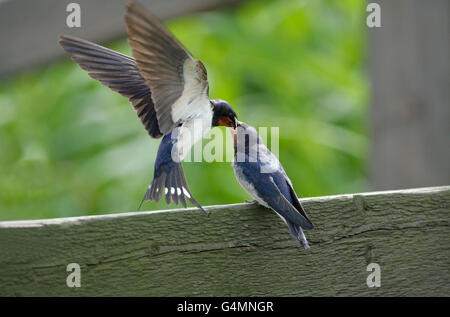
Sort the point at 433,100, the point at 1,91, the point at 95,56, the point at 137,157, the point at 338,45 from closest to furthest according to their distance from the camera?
the point at 95,56 < the point at 433,100 < the point at 137,157 < the point at 1,91 < the point at 338,45

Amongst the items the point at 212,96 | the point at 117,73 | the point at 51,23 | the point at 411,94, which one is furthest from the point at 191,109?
the point at 212,96

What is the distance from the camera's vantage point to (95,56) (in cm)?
160

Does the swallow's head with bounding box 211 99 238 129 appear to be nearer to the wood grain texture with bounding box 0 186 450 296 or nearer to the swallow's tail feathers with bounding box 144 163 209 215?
the swallow's tail feathers with bounding box 144 163 209 215

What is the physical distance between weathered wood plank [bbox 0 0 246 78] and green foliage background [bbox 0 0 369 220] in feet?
0.41

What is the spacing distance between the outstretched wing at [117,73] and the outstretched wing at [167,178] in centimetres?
4

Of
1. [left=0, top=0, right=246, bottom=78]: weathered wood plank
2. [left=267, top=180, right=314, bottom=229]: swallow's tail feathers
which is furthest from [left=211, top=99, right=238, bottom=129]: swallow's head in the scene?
[left=0, top=0, right=246, bottom=78]: weathered wood plank

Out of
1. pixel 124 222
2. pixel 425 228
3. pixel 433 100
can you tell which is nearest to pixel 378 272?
pixel 425 228

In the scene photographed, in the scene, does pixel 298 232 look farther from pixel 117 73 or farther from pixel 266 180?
pixel 117 73

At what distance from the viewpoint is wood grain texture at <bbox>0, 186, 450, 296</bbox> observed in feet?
3.83

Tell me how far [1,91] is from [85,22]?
1.22 meters

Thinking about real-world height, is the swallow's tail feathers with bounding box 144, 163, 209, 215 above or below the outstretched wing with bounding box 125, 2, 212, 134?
below

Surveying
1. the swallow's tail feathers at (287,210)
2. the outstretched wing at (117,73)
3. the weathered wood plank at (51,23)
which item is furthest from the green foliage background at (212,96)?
the swallow's tail feathers at (287,210)

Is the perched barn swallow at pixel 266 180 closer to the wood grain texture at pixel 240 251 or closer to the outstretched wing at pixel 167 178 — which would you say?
the wood grain texture at pixel 240 251

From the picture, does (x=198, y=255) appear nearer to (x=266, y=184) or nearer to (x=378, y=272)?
(x=266, y=184)
